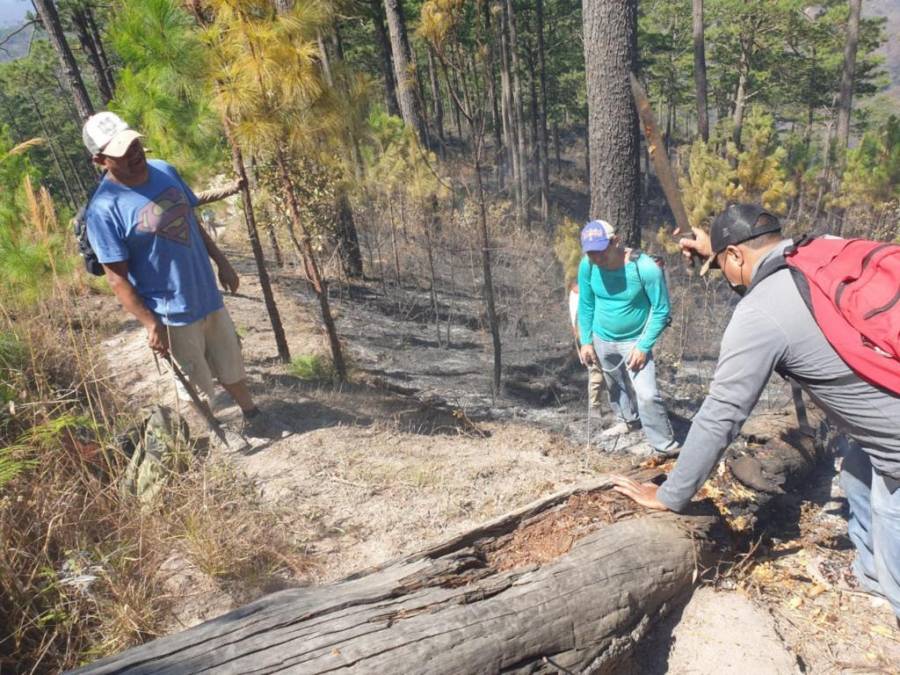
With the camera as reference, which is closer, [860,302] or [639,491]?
[860,302]

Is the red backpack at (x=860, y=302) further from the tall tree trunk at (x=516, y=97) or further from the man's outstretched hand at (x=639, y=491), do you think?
the tall tree trunk at (x=516, y=97)

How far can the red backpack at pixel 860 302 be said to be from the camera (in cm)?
168

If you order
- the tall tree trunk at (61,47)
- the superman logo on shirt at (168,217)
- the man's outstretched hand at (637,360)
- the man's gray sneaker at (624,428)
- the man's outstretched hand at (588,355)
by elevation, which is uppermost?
the tall tree trunk at (61,47)

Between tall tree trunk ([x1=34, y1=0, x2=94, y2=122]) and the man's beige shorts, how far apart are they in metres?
7.25

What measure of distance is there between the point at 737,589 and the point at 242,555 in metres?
2.20

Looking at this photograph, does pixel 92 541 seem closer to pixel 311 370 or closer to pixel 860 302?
pixel 860 302

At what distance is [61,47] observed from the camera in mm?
8508

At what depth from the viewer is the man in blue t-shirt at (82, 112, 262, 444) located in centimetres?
295

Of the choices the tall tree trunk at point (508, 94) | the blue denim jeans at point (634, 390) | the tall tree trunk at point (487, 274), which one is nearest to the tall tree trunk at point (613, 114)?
the tall tree trunk at point (487, 274)

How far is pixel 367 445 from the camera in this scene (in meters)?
3.97

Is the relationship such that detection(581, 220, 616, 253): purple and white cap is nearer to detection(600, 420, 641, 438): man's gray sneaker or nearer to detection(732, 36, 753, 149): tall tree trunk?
detection(600, 420, 641, 438): man's gray sneaker

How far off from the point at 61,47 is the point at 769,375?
34.4 ft

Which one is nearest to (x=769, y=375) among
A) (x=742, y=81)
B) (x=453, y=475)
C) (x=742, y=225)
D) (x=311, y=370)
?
(x=742, y=225)

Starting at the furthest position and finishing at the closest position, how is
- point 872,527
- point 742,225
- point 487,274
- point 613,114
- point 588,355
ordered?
point 487,274 → point 613,114 → point 588,355 → point 872,527 → point 742,225
